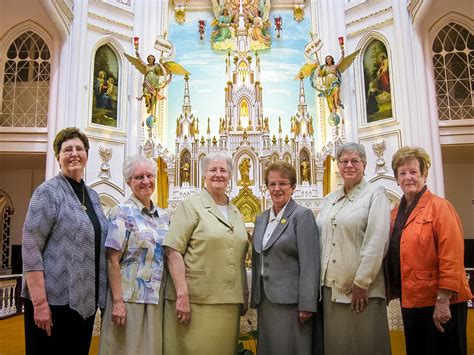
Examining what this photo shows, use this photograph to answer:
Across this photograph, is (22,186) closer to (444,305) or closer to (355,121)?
(355,121)

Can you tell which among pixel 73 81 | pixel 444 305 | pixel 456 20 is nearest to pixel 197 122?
pixel 73 81

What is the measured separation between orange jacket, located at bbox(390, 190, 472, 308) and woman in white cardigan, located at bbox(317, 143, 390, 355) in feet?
0.57

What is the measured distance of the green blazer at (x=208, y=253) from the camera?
7.88 feet

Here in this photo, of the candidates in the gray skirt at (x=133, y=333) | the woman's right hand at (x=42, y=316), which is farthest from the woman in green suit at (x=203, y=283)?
the woman's right hand at (x=42, y=316)

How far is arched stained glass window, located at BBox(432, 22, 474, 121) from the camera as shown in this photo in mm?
8536

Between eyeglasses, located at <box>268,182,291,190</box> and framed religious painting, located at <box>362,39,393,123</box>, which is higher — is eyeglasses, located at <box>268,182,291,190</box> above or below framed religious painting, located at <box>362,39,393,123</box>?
below

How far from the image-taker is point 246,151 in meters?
9.03

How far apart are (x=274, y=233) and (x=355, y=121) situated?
7632mm

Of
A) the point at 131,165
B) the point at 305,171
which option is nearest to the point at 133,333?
the point at 131,165

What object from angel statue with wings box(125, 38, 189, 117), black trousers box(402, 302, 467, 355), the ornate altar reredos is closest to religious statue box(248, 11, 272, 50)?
the ornate altar reredos

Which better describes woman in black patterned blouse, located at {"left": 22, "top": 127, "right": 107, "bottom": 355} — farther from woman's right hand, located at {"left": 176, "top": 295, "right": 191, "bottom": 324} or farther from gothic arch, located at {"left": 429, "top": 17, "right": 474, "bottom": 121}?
gothic arch, located at {"left": 429, "top": 17, "right": 474, "bottom": 121}

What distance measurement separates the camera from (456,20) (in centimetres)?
846

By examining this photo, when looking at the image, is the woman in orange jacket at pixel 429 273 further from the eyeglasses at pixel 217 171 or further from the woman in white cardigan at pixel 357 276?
the eyeglasses at pixel 217 171

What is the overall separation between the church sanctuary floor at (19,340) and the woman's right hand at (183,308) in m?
2.19
